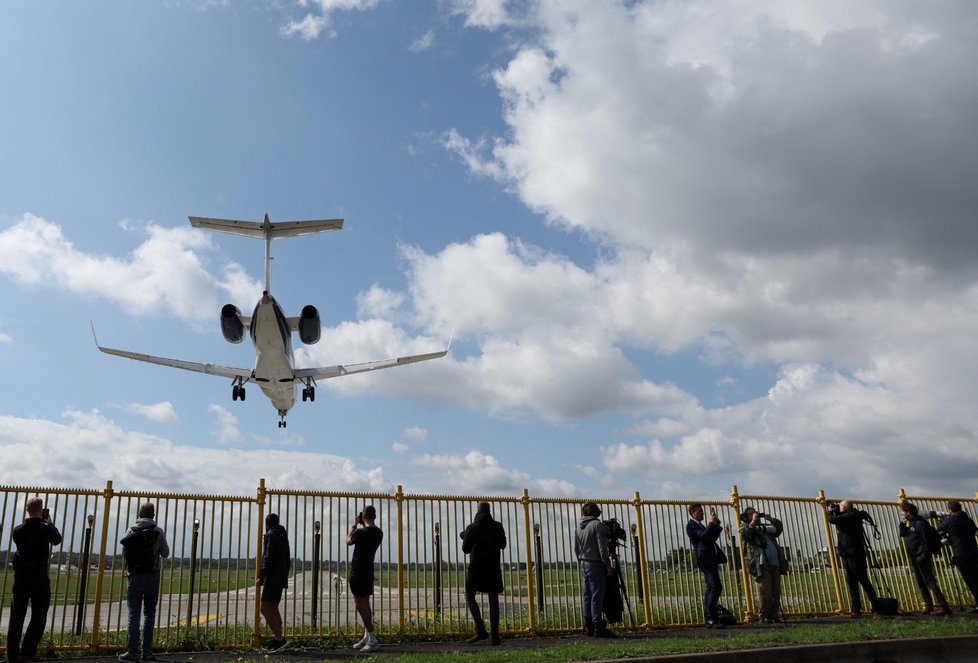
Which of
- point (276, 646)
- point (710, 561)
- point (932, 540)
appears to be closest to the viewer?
point (276, 646)

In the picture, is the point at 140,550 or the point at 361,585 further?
the point at 361,585

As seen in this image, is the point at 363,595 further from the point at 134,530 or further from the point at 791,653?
the point at 791,653

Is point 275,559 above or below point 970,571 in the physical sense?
above

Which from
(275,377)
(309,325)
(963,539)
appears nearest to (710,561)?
(963,539)

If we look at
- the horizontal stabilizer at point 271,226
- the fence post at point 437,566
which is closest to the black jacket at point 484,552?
the fence post at point 437,566

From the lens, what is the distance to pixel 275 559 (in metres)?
11.2

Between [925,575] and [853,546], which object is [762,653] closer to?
[853,546]

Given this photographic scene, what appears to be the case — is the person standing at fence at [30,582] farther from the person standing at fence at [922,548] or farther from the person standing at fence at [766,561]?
the person standing at fence at [922,548]

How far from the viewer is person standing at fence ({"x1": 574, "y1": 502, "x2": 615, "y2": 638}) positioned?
1216 cm

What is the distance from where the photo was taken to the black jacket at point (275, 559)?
11.1m

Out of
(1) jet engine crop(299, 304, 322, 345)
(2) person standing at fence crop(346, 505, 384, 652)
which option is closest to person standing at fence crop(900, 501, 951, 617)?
(2) person standing at fence crop(346, 505, 384, 652)

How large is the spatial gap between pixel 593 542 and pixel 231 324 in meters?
17.9

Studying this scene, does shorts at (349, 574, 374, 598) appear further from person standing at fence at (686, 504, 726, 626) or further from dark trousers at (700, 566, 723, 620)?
dark trousers at (700, 566, 723, 620)

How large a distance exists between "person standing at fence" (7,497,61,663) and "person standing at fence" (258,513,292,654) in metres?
2.76
